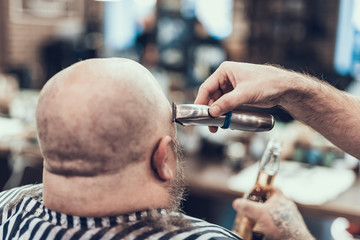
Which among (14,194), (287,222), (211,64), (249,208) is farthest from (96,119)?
(211,64)

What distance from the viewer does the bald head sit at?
2.97 feet

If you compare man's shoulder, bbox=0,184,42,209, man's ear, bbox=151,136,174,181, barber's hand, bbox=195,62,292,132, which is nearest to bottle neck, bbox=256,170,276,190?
barber's hand, bbox=195,62,292,132

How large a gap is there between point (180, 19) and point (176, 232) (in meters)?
3.68

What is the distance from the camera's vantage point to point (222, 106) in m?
1.12

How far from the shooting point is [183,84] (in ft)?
14.3

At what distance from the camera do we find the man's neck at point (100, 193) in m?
0.95

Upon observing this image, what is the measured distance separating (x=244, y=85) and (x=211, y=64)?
330 cm

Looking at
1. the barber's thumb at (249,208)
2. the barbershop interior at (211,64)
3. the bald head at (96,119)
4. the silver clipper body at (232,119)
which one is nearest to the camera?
the bald head at (96,119)

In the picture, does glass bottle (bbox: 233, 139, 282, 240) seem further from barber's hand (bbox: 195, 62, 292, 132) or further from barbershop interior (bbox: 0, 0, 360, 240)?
barber's hand (bbox: 195, 62, 292, 132)

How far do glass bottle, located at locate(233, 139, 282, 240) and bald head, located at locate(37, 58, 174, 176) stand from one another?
0.54 meters

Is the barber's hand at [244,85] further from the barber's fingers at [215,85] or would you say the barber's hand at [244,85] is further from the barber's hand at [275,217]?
the barber's hand at [275,217]

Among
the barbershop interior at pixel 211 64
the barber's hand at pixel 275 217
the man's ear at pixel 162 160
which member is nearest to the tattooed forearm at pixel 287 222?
the barber's hand at pixel 275 217

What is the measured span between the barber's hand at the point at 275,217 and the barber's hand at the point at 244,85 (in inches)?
10.4

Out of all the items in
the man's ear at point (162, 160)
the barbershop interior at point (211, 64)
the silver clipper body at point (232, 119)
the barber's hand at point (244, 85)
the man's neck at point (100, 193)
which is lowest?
the barbershop interior at point (211, 64)
